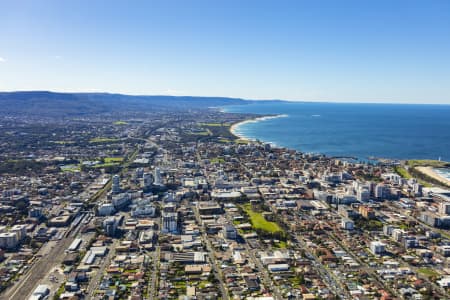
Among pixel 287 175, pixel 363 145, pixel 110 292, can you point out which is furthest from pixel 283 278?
pixel 363 145

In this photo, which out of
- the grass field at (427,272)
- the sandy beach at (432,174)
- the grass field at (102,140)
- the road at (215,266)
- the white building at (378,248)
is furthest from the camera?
the grass field at (102,140)

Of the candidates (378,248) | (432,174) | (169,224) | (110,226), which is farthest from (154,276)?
(432,174)

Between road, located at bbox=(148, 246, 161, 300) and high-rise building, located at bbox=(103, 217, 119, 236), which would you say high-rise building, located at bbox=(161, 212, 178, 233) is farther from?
high-rise building, located at bbox=(103, 217, 119, 236)

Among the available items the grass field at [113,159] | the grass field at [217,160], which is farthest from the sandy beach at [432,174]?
the grass field at [113,159]

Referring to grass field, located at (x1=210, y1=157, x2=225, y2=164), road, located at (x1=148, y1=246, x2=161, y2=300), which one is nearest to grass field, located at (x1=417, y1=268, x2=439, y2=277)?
road, located at (x1=148, y1=246, x2=161, y2=300)

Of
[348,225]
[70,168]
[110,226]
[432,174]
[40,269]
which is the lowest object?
[40,269]

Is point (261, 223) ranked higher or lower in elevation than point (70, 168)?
higher

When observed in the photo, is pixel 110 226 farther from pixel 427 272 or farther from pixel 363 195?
pixel 363 195

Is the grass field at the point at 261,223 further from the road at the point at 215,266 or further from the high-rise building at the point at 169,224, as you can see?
the high-rise building at the point at 169,224
